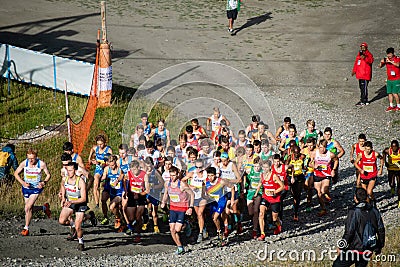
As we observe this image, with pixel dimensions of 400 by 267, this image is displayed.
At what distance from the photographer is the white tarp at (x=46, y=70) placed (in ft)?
74.1

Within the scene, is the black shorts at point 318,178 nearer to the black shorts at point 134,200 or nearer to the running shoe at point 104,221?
the black shorts at point 134,200

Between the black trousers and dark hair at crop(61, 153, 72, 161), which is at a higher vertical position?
dark hair at crop(61, 153, 72, 161)

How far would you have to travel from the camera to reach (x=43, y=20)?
31094 millimetres

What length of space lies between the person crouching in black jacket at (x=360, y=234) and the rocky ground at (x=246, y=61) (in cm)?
171

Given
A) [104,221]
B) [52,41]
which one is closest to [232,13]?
[52,41]

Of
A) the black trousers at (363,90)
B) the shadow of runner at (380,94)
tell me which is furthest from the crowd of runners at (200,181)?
the shadow of runner at (380,94)

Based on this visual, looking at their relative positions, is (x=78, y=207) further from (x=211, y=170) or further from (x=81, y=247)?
(x=211, y=170)

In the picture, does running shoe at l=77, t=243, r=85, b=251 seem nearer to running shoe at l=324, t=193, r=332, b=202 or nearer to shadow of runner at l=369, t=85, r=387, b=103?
running shoe at l=324, t=193, r=332, b=202

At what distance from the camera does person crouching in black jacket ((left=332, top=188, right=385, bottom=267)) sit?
10727 mm

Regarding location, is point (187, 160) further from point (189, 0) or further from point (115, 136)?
point (189, 0)

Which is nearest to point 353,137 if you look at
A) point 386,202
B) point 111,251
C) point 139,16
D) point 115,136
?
point 386,202

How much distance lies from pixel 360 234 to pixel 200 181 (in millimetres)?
4031

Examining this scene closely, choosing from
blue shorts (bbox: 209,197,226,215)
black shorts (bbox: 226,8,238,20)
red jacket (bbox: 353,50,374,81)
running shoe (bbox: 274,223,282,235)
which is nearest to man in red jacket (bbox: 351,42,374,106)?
red jacket (bbox: 353,50,374,81)

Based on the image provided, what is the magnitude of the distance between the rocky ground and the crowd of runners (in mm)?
387
